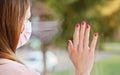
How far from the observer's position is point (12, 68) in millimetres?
467

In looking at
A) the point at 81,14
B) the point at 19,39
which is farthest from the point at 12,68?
the point at 81,14

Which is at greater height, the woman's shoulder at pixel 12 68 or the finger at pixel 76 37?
the finger at pixel 76 37

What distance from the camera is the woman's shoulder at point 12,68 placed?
464 millimetres

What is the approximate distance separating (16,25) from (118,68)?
1.21 metres

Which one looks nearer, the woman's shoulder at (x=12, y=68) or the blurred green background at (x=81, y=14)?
the woman's shoulder at (x=12, y=68)

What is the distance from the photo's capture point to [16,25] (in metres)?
0.50

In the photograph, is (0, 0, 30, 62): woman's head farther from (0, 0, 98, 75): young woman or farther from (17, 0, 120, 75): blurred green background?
(17, 0, 120, 75): blurred green background

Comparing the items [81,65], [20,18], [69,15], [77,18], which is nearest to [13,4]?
[20,18]

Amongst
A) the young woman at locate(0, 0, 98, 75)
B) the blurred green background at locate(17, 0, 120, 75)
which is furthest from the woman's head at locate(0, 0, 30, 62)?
the blurred green background at locate(17, 0, 120, 75)

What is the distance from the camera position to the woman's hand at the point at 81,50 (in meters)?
0.51

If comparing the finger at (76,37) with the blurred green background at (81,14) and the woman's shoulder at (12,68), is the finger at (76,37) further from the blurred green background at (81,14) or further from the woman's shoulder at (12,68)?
the blurred green background at (81,14)

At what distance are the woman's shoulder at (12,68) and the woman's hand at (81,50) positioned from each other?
72 millimetres

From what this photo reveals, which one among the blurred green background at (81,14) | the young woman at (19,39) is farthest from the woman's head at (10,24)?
the blurred green background at (81,14)

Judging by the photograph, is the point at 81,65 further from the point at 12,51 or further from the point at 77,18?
the point at 77,18
